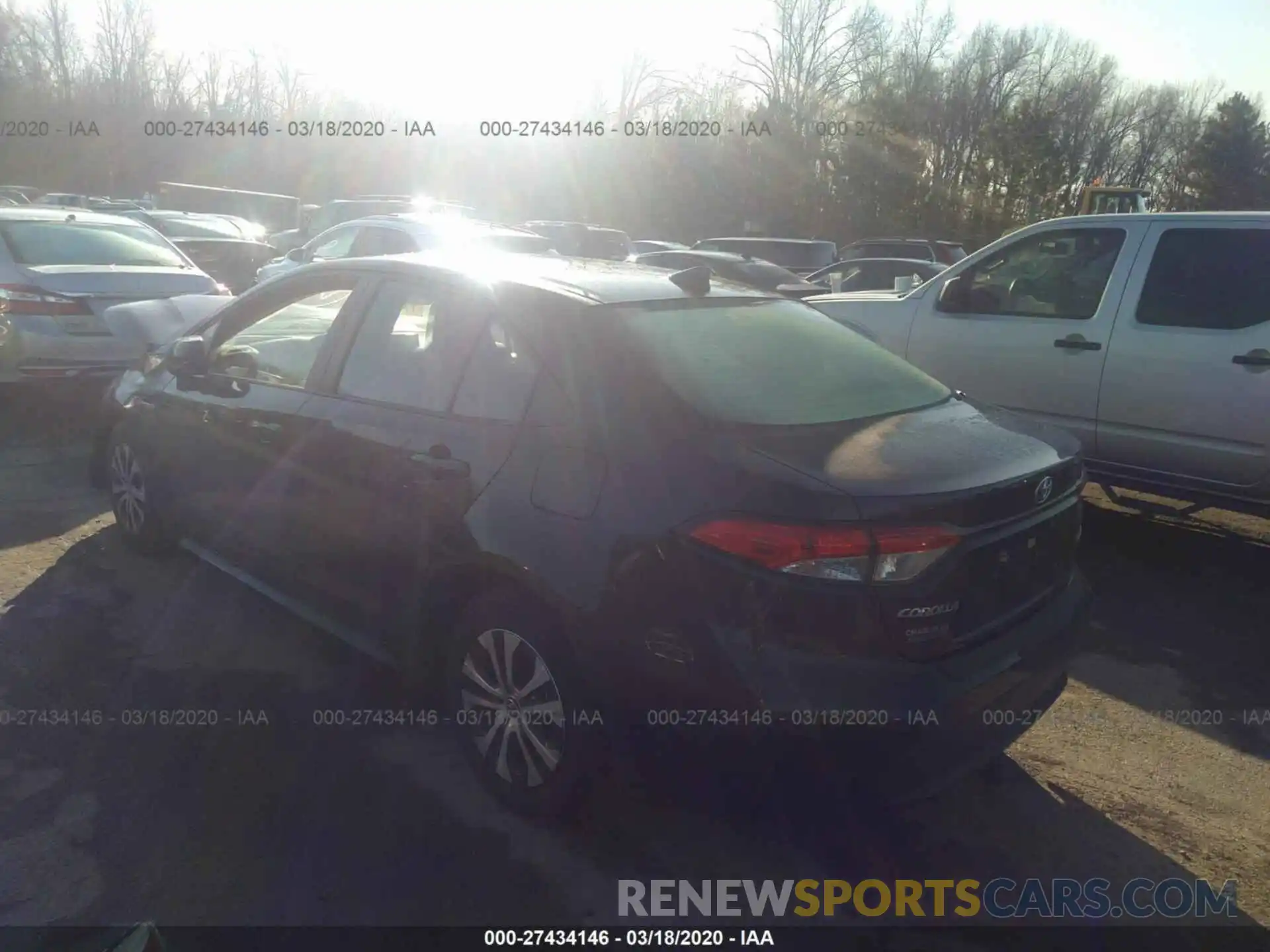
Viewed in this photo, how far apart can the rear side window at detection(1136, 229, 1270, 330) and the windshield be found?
15.7m

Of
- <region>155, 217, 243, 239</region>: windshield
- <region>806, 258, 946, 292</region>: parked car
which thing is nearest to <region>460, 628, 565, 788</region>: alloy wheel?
<region>806, 258, 946, 292</region>: parked car

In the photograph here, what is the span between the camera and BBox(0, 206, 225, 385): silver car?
24.1ft

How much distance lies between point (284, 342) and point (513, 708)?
81.1 inches

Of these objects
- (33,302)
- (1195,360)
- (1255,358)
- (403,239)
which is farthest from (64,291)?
(1255,358)

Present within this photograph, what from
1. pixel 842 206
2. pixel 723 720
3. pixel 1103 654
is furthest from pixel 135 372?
pixel 842 206

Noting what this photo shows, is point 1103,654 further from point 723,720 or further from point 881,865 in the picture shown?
point 723,720

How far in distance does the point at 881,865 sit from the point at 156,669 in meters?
2.86

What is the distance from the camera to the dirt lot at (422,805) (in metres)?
2.79

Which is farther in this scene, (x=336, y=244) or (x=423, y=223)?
(x=336, y=244)

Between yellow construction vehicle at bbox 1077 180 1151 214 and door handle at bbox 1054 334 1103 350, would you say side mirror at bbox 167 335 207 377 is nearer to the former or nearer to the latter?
door handle at bbox 1054 334 1103 350

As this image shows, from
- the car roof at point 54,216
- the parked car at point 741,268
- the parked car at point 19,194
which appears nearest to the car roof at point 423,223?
the car roof at point 54,216

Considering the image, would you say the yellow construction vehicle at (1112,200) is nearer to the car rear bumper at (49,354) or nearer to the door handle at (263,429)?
the car rear bumper at (49,354)

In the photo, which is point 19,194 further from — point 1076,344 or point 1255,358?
point 1255,358

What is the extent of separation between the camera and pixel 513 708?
3.05 meters
